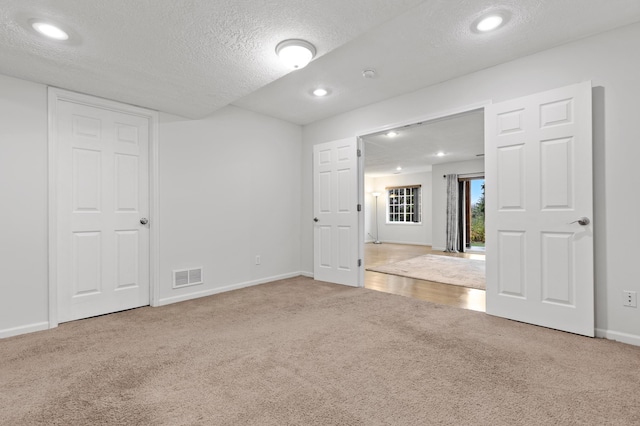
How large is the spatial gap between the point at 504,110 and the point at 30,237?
14.9ft

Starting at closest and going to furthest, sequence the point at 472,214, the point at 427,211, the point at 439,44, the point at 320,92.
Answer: the point at 439,44 → the point at 320,92 → the point at 472,214 → the point at 427,211

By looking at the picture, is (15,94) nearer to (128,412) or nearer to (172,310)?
(172,310)

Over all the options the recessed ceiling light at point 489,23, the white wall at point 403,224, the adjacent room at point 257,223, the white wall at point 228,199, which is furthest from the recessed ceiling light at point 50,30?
the white wall at point 403,224

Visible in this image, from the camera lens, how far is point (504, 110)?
9.52 ft

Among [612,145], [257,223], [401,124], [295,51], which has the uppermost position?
[295,51]

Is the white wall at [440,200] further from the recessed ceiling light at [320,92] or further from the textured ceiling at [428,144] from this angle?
the recessed ceiling light at [320,92]

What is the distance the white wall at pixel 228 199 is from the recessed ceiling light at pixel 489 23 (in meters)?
2.99

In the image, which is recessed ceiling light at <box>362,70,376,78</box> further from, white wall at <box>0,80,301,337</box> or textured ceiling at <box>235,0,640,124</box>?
white wall at <box>0,80,301,337</box>

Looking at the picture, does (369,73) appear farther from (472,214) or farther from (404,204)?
(404,204)

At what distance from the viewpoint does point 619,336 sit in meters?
2.39

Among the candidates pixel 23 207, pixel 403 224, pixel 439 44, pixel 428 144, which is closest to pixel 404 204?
pixel 403 224

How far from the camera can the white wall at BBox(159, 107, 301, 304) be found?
142 inches

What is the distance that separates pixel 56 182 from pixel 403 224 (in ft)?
31.7

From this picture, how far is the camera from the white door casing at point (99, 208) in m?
2.91
